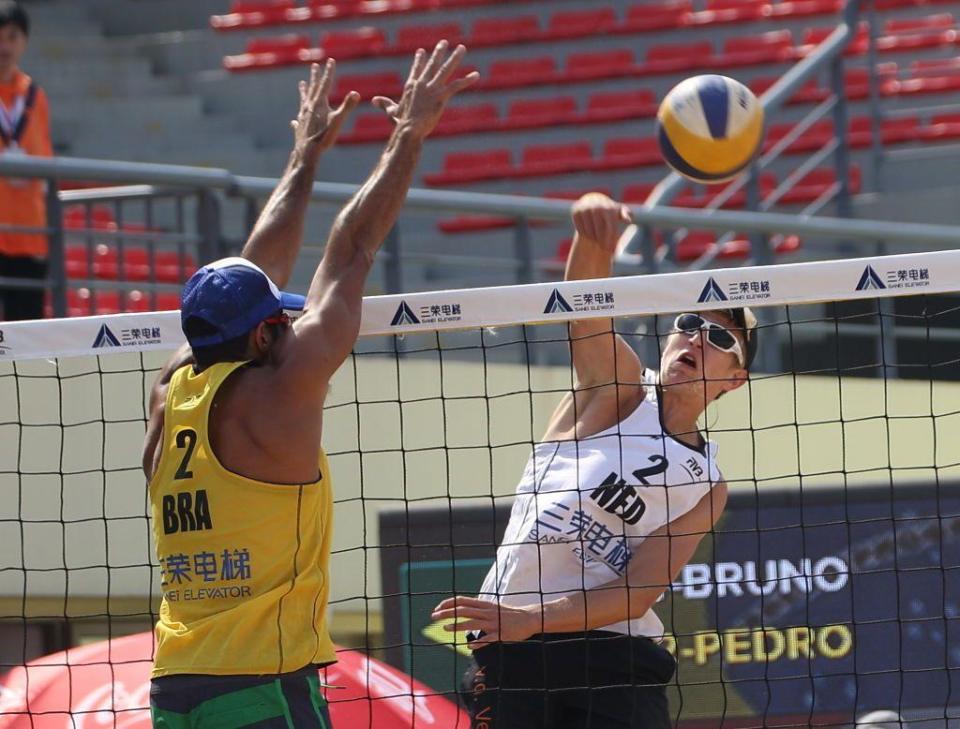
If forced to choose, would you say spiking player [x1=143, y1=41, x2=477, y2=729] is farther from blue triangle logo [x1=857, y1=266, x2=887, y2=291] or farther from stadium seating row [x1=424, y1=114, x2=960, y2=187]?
stadium seating row [x1=424, y1=114, x2=960, y2=187]

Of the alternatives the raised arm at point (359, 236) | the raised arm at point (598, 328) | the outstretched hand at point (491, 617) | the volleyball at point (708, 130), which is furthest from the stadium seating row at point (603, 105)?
the outstretched hand at point (491, 617)

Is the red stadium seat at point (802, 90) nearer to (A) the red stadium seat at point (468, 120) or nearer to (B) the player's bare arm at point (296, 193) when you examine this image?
(A) the red stadium seat at point (468, 120)

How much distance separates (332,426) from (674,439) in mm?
3101

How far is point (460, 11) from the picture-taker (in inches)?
588

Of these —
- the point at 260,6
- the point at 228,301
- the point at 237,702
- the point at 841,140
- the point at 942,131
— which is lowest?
the point at 237,702

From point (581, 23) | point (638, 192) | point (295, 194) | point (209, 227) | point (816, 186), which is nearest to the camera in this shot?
point (295, 194)

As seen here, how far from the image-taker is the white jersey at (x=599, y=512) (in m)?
4.14

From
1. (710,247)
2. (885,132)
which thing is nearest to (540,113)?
(885,132)

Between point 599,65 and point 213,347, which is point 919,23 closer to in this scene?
point 599,65

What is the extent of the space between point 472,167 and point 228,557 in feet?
32.8

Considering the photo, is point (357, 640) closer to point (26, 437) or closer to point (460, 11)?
point (26, 437)

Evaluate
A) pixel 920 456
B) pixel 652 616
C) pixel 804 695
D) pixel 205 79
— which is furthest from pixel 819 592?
pixel 205 79

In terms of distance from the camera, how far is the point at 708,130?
207 inches

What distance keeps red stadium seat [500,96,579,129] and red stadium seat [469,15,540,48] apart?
80 cm
